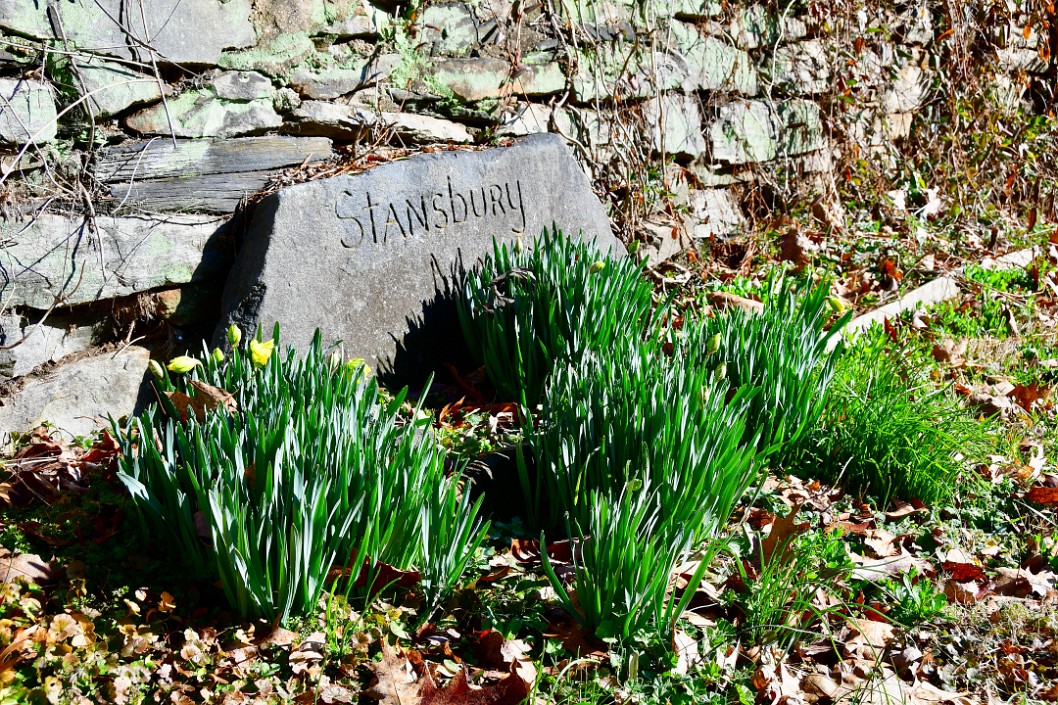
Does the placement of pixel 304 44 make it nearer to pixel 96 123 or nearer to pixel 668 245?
pixel 96 123

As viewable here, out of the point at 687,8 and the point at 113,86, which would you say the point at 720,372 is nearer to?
the point at 113,86

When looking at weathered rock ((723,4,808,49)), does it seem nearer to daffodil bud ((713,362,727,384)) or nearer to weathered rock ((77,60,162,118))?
daffodil bud ((713,362,727,384))

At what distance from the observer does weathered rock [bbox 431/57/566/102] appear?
3.62m

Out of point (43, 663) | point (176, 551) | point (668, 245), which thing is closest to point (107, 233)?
point (176, 551)

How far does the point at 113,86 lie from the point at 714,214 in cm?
307

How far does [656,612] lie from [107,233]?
6.42 ft

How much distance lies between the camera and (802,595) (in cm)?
202

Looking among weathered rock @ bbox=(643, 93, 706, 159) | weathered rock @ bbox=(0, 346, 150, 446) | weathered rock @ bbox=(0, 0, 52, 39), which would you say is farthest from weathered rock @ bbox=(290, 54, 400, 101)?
weathered rock @ bbox=(643, 93, 706, 159)

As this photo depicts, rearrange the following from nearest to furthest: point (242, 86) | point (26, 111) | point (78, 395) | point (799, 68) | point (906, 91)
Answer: point (26, 111) → point (78, 395) → point (242, 86) → point (799, 68) → point (906, 91)

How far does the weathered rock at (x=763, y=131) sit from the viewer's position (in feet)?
15.5

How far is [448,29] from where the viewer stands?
11.7 feet

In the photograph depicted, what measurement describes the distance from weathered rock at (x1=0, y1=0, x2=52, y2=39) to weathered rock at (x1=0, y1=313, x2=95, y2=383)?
789 mm

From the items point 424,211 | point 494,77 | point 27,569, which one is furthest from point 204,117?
point 27,569

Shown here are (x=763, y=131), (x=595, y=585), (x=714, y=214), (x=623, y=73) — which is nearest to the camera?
(x=595, y=585)
